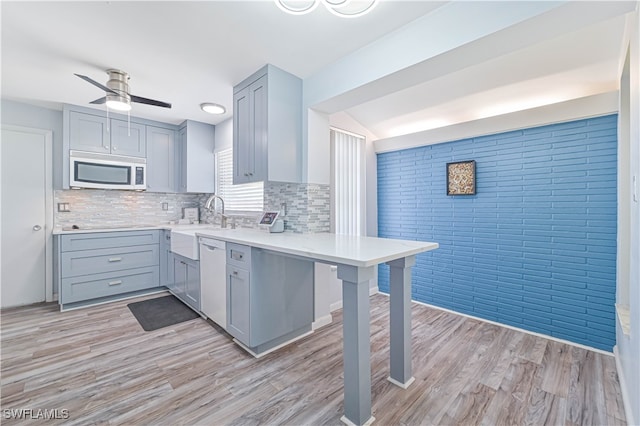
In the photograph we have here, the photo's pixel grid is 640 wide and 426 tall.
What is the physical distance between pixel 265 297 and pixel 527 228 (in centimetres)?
251

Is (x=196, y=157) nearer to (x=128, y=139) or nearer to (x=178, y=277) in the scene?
(x=128, y=139)

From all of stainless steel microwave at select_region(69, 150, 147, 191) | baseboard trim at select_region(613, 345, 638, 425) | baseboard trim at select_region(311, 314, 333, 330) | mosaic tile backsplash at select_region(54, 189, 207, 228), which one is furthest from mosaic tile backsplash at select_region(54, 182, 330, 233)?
baseboard trim at select_region(613, 345, 638, 425)

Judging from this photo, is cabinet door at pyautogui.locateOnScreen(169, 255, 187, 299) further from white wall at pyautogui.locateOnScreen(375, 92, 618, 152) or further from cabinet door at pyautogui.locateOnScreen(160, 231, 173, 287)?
white wall at pyautogui.locateOnScreen(375, 92, 618, 152)

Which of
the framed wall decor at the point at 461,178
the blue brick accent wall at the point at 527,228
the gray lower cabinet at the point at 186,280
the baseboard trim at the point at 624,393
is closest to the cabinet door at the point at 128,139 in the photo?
the gray lower cabinet at the point at 186,280

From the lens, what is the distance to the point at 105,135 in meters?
3.66

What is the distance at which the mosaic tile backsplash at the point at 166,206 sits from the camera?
2812mm

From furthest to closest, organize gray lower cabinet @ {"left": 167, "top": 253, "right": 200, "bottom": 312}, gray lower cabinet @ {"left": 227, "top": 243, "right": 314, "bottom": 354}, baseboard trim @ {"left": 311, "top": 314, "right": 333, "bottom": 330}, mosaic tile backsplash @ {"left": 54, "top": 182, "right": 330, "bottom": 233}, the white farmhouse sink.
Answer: gray lower cabinet @ {"left": 167, "top": 253, "right": 200, "bottom": 312}
the white farmhouse sink
mosaic tile backsplash @ {"left": 54, "top": 182, "right": 330, "bottom": 233}
baseboard trim @ {"left": 311, "top": 314, "right": 333, "bottom": 330}
gray lower cabinet @ {"left": 227, "top": 243, "right": 314, "bottom": 354}

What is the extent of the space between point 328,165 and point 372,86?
0.94 meters

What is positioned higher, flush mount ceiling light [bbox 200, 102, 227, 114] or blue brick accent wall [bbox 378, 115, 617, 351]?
flush mount ceiling light [bbox 200, 102, 227, 114]

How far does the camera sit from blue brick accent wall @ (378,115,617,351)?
89.2 inches

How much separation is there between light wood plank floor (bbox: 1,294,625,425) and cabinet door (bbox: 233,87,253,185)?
1.61m

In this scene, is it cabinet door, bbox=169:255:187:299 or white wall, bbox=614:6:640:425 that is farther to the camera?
cabinet door, bbox=169:255:187:299

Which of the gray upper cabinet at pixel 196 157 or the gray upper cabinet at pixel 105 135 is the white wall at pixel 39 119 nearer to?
the gray upper cabinet at pixel 105 135

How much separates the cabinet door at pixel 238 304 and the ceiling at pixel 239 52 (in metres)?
1.82
